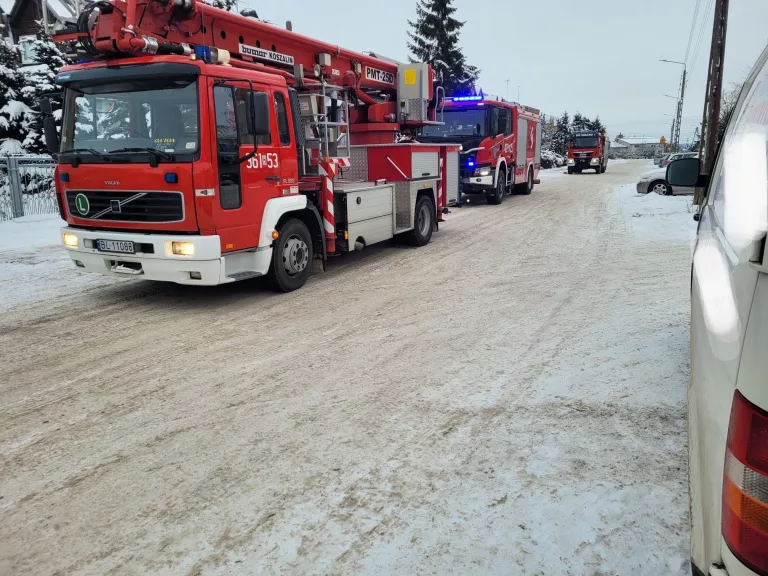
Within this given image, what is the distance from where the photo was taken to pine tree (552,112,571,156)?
64188 millimetres

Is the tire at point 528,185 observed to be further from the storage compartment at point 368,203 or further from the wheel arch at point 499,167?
the storage compartment at point 368,203

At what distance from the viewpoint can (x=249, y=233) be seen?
21.0 feet

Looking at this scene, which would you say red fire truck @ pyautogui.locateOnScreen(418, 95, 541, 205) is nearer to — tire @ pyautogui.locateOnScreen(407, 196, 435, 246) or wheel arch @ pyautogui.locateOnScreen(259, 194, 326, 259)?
tire @ pyautogui.locateOnScreen(407, 196, 435, 246)

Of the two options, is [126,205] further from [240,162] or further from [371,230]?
[371,230]

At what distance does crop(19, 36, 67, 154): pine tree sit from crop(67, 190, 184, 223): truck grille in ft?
41.9

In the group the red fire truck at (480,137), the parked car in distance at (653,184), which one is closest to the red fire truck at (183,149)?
the red fire truck at (480,137)

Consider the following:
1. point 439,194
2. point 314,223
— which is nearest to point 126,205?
point 314,223

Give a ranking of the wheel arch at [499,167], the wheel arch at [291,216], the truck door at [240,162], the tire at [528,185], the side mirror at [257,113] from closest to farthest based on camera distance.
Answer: the truck door at [240,162] → the side mirror at [257,113] → the wheel arch at [291,216] → the wheel arch at [499,167] → the tire at [528,185]

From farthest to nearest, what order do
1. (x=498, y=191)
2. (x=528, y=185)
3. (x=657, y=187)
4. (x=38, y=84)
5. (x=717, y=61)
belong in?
(x=528, y=185)
(x=657, y=187)
(x=498, y=191)
(x=38, y=84)
(x=717, y=61)

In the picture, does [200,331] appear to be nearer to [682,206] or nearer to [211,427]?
[211,427]

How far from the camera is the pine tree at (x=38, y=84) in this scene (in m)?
17.0

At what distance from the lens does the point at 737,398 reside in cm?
135

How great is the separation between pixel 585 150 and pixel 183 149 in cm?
3289

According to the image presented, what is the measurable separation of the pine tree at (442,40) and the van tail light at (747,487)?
39687 millimetres
